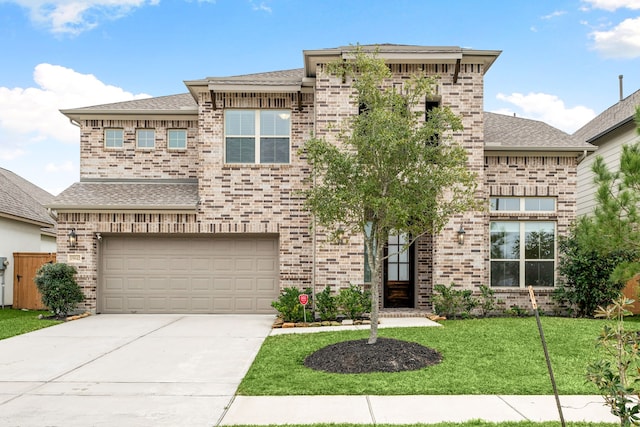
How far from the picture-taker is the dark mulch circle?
6.94m

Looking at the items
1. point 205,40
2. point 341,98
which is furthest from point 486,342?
point 205,40

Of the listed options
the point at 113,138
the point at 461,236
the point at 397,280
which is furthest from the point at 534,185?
the point at 113,138

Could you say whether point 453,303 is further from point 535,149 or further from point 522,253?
point 535,149

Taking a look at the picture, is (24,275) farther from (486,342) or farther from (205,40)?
(486,342)

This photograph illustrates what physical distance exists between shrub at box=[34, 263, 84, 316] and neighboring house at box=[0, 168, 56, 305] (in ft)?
5.18

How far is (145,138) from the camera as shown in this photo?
45.0 feet

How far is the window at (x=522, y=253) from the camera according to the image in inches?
490

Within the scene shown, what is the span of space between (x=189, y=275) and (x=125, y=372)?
20.0 feet

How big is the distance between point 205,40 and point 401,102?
1086 centimetres

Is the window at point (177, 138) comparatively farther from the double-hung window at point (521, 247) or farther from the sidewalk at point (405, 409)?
the sidewalk at point (405, 409)

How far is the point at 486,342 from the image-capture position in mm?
8656

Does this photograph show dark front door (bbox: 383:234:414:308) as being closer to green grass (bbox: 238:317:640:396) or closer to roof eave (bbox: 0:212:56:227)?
green grass (bbox: 238:317:640:396)

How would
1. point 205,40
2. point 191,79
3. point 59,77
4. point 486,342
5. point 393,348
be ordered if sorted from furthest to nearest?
1. point 59,77
2. point 205,40
3. point 191,79
4. point 486,342
5. point 393,348

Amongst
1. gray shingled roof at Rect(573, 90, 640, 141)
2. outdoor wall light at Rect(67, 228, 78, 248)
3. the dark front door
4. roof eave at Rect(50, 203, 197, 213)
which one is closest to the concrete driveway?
outdoor wall light at Rect(67, 228, 78, 248)
